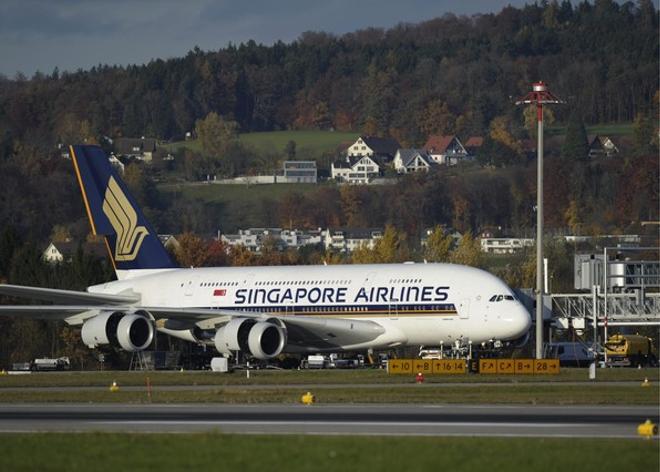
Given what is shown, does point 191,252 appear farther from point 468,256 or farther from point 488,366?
point 488,366

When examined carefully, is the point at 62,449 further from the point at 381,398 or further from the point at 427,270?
the point at 427,270

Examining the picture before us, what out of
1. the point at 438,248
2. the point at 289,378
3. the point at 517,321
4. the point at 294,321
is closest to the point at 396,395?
the point at 289,378

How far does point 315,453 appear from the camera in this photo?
29500 mm

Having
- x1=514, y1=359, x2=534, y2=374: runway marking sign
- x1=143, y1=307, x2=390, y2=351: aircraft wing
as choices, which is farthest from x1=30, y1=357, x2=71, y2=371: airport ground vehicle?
x1=514, y1=359, x2=534, y2=374: runway marking sign

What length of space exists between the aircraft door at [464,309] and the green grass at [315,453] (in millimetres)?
33133

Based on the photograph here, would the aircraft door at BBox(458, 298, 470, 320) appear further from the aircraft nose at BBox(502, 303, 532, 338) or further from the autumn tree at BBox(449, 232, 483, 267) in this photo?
the autumn tree at BBox(449, 232, 483, 267)

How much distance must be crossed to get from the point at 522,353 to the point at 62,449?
212 ft

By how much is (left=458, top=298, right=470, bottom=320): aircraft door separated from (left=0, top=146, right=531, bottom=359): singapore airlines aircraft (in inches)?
1.6

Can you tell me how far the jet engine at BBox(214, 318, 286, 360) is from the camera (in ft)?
217

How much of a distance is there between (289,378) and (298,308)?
36.2 feet

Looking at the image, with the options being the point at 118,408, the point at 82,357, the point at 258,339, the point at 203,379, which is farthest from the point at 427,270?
the point at 82,357

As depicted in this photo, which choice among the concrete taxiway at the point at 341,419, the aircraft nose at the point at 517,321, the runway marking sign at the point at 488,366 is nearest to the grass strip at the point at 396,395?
the concrete taxiway at the point at 341,419

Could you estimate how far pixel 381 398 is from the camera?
45.4 m

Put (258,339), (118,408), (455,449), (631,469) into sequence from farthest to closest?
(258,339)
(118,408)
(455,449)
(631,469)
